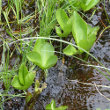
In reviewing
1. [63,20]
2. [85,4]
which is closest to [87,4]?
[85,4]

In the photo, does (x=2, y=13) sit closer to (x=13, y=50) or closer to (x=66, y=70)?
(x=13, y=50)

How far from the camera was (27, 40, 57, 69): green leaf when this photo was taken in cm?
125

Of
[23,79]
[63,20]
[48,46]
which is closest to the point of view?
[23,79]

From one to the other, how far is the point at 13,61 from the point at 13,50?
3.5 inches

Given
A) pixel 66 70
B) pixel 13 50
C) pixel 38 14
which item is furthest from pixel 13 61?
pixel 38 14

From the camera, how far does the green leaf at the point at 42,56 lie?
4.12ft

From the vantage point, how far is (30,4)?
186 cm

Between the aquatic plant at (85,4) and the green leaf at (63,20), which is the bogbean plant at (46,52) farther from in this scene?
the aquatic plant at (85,4)

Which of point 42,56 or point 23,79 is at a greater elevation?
point 42,56

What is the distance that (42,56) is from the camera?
4.21ft

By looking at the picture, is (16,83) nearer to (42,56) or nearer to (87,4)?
(42,56)

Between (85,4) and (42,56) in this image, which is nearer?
(42,56)

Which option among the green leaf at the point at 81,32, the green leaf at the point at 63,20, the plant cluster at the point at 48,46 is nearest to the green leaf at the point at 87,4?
the plant cluster at the point at 48,46

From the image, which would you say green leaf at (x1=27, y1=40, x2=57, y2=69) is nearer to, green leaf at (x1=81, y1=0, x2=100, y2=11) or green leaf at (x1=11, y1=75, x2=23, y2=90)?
green leaf at (x1=11, y1=75, x2=23, y2=90)
